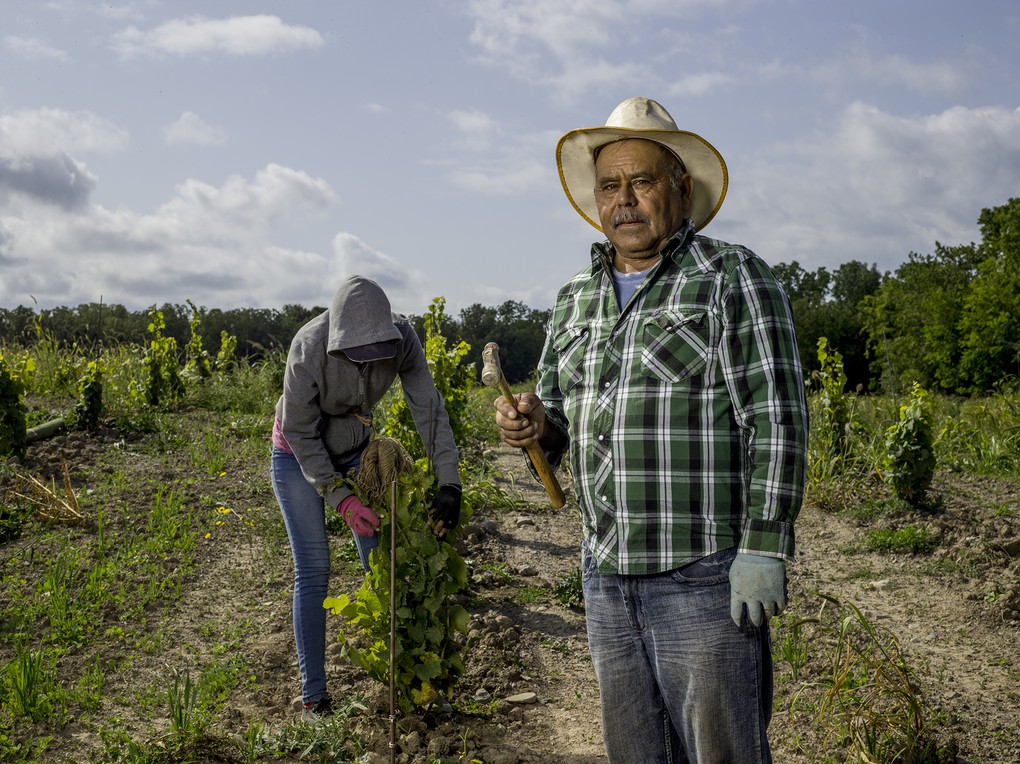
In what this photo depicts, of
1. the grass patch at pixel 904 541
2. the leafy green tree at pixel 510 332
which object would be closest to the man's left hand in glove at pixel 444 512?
the grass patch at pixel 904 541

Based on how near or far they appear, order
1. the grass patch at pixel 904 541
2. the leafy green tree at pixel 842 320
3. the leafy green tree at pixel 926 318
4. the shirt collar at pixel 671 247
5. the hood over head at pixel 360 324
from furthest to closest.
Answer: the leafy green tree at pixel 842 320 → the leafy green tree at pixel 926 318 → the grass patch at pixel 904 541 → the hood over head at pixel 360 324 → the shirt collar at pixel 671 247

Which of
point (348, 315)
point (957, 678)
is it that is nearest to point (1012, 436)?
point (957, 678)

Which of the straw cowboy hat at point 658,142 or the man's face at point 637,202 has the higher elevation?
the straw cowboy hat at point 658,142

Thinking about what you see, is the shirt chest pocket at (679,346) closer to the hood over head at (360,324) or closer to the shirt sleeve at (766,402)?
the shirt sleeve at (766,402)

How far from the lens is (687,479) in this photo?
2092 mm

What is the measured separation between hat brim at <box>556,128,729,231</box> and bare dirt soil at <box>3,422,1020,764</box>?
164cm

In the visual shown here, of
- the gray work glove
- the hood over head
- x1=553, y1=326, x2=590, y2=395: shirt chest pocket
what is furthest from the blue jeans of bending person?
the gray work glove

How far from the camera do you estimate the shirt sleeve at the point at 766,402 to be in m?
2.00

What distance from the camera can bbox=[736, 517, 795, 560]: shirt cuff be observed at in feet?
6.53

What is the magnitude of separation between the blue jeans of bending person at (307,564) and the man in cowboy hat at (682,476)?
1.55m

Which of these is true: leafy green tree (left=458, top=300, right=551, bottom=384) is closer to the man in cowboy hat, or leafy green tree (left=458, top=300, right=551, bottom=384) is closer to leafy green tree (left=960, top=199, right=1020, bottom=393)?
the man in cowboy hat

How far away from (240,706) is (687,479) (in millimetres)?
2792

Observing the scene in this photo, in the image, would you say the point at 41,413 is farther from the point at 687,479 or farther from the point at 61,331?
the point at 687,479

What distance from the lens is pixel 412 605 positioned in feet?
12.1
